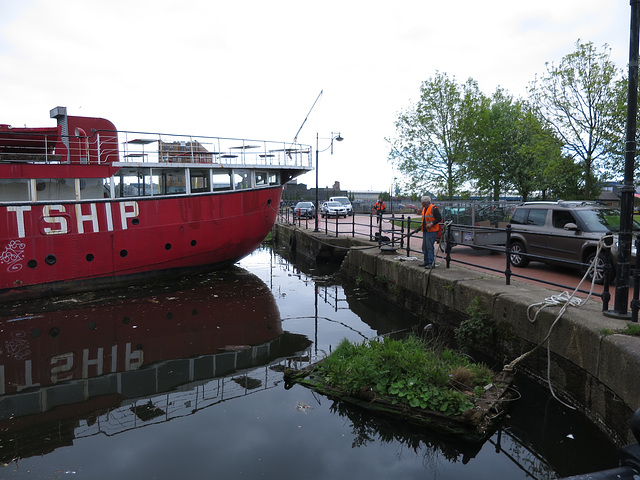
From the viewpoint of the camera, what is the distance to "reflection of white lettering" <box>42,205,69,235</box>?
37.2 ft

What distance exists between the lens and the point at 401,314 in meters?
9.61

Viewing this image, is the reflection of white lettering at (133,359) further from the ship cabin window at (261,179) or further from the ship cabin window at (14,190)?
the ship cabin window at (261,179)

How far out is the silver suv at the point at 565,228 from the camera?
863 centimetres

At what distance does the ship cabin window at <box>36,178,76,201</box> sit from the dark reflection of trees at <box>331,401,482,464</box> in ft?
34.9

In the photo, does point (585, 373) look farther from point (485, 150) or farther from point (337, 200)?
point (337, 200)

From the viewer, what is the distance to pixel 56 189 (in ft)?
40.3

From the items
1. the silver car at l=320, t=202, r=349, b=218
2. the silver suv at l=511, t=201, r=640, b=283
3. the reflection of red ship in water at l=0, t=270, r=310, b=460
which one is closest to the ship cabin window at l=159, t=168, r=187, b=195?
the reflection of red ship in water at l=0, t=270, r=310, b=460

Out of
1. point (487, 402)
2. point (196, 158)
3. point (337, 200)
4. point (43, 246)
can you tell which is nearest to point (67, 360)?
point (43, 246)

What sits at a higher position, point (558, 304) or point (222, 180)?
point (222, 180)

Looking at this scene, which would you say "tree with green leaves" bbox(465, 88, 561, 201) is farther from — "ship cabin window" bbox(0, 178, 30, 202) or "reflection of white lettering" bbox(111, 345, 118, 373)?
"ship cabin window" bbox(0, 178, 30, 202)

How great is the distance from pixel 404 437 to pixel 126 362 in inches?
181

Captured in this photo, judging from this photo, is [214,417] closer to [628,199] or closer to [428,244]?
[628,199]

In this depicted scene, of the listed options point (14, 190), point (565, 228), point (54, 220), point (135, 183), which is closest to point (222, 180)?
point (135, 183)

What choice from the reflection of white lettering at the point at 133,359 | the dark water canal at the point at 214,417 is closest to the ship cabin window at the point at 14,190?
the dark water canal at the point at 214,417
